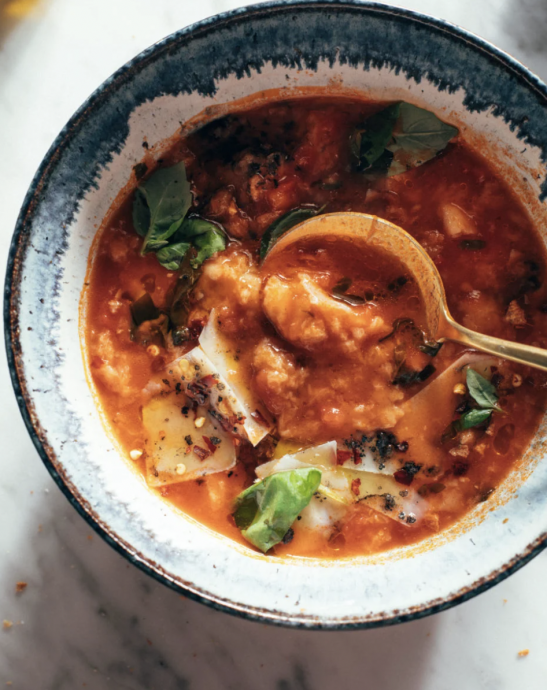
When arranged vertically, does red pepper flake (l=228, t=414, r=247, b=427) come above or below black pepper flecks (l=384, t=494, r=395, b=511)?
above

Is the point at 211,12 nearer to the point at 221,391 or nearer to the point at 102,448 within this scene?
the point at 221,391

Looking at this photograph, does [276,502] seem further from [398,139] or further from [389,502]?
[398,139]

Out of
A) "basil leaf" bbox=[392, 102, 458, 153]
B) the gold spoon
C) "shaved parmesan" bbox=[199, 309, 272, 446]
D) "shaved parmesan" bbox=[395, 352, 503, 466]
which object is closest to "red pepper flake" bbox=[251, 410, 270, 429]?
"shaved parmesan" bbox=[199, 309, 272, 446]

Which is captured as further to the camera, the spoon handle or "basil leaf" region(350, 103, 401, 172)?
"basil leaf" region(350, 103, 401, 172)

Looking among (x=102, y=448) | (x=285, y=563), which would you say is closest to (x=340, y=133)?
(x=102, y=448)

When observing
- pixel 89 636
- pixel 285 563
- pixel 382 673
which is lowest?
pixel 382 673

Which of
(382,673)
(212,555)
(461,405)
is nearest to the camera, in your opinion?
(212,555)

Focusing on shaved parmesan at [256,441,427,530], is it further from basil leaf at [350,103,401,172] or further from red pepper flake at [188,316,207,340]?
basil leaf at [350,103,401,172]

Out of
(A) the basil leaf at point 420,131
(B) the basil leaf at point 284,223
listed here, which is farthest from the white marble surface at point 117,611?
(B) the basil leaf at point 284,223
